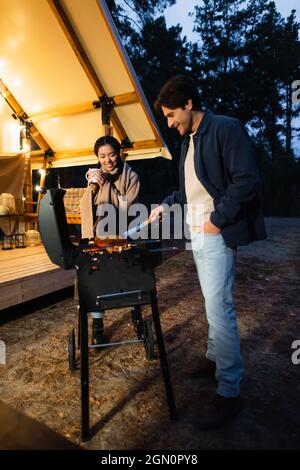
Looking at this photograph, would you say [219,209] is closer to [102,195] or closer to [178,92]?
[178,92]

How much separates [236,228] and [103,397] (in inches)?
72.9

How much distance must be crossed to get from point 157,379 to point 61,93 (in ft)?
21.1

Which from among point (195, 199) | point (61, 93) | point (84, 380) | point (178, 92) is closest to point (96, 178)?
point (195, 199)

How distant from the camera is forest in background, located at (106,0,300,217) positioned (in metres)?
18.4

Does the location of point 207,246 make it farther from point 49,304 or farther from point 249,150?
point 49,304

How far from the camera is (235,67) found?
86.0ft

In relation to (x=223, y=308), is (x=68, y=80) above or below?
above

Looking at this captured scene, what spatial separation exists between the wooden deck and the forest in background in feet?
49.1

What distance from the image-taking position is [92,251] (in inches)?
91.3

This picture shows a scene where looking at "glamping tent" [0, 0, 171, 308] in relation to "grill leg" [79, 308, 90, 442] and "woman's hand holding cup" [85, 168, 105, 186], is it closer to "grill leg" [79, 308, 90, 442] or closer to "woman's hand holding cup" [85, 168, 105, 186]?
"woman's hand holding cup" [85, 168, 105, 186]

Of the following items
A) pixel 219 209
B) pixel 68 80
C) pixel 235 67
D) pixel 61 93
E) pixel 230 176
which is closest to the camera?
pixel 219 209

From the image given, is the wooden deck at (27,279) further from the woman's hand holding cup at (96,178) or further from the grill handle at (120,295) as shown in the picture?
the grill handle at (120,295)

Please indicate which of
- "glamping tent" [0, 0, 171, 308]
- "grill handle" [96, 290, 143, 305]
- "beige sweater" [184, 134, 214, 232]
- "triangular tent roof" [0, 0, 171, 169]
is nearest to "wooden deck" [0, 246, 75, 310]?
"glamping tent" [0, 0, 171, 308]

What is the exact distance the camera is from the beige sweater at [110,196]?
3.47m
